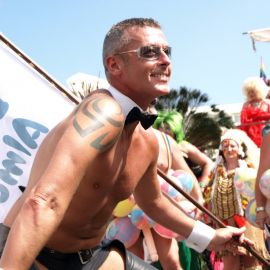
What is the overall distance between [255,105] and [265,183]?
3.46 metres

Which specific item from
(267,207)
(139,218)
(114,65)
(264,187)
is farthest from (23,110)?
(267,207)

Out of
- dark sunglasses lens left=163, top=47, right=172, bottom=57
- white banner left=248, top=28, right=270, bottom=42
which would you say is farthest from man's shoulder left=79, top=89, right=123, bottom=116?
white banner left=248, top=28, right=270, bottom=42

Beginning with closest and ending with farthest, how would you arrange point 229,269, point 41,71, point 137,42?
point 137,42 < point 41,71 < point 229,269

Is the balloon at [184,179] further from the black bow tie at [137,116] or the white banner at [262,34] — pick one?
the white banner at [262,34]

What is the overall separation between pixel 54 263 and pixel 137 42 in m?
1.01

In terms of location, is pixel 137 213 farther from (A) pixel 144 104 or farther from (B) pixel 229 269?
(A) pixel 144 104

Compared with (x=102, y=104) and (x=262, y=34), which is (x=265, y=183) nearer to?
(x=102, y=104)

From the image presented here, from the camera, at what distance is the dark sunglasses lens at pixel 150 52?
8.53 feet

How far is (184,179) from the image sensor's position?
5398mm

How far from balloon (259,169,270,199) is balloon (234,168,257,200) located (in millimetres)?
1047

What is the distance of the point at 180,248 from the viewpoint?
6180 millimetres

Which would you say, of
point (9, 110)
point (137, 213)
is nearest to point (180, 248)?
point (137, 213)

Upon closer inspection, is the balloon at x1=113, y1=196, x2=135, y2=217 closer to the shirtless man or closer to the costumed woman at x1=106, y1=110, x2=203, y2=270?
the costumed woman at x1=106, y1=110, x2=203, y2=270

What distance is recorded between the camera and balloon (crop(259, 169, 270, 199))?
15.8ft
